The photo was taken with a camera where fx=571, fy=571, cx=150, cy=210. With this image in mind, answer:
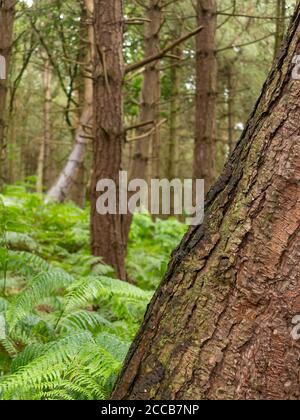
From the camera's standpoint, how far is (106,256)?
5.72m

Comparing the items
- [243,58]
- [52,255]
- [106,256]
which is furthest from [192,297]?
[243,58]

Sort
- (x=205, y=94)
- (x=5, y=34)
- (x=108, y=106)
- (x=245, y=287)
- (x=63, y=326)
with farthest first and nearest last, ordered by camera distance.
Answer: (x=205, y=94), (x=5, y=34), (x=108, y=106), (x=63, y=326), (x=245, y=287)

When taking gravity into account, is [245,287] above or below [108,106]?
below

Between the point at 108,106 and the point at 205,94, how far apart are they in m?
2.67

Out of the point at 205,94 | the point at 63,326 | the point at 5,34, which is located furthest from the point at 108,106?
the point at 63,326

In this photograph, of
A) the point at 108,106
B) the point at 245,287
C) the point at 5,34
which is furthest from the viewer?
the point at 5,34

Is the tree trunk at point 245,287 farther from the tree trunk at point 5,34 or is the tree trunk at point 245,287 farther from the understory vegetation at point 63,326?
the tree trunk at point 5,34

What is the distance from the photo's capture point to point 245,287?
1.62 meters

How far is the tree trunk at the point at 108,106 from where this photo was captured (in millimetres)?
5473

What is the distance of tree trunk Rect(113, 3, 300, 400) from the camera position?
1.59 metres

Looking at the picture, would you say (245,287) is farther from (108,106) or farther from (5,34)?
(5,34)

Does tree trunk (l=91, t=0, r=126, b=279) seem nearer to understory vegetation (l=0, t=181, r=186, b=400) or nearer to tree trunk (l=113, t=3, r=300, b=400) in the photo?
understory vegetation (l=0, t=181, r=186, b=400)

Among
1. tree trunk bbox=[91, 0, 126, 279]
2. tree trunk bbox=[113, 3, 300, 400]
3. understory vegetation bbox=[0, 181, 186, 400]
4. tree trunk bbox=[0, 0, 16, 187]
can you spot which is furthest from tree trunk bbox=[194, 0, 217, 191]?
tree trunk bbox=[113, 3, 300, 400]
